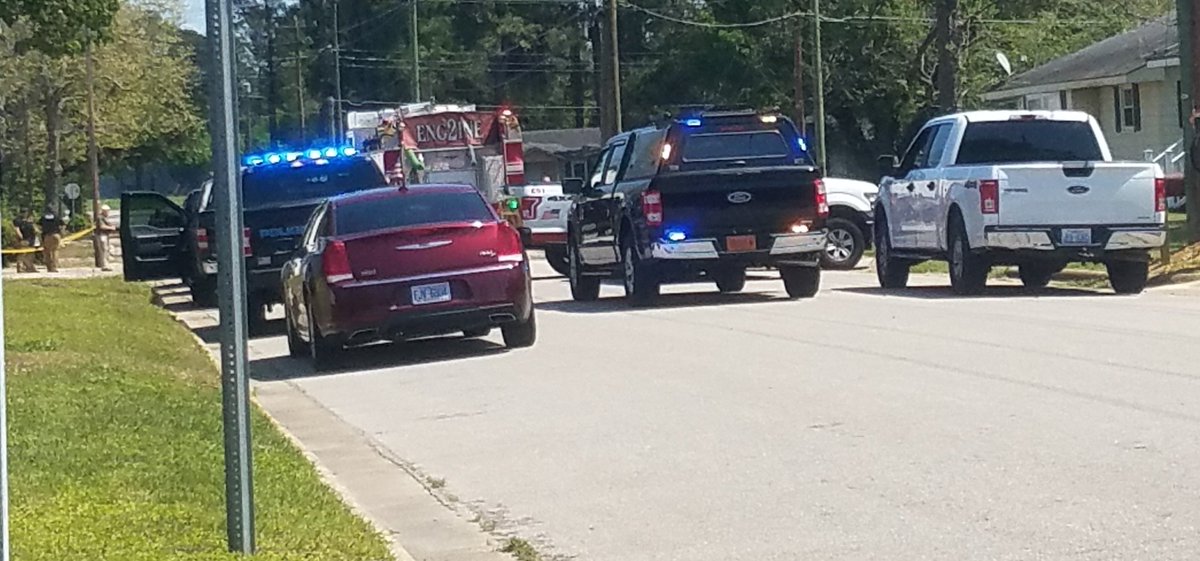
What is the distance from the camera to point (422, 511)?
30.8 ft

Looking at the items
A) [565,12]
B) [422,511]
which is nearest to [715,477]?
[422,511]

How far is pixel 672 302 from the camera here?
73.2ft

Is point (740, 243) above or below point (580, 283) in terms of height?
above

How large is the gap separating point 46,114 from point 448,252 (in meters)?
46.4

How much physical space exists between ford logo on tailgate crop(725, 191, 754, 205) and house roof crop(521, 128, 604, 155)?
60067 mm

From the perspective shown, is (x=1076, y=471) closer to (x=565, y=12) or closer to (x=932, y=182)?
(x=932, y=182)

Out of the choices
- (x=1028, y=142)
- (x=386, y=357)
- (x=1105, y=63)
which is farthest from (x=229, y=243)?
(x=1105, y=63)

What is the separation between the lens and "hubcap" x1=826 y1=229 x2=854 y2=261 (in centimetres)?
2847

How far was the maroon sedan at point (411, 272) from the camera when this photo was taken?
16016 millimetres

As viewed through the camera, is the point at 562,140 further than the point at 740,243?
Yes

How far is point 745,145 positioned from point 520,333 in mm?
5396

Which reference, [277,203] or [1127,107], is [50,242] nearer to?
[277,203]

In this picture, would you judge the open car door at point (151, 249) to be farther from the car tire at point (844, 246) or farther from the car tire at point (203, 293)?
the car tire at point (844, 246)

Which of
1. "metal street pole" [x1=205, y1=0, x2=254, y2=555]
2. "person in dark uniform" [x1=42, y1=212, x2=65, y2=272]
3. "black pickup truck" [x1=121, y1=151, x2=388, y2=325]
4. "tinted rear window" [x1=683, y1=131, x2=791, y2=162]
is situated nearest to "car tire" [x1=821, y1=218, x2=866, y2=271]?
"tinted rear window" [x1=683, y1=131, x2=791, y2=162]
